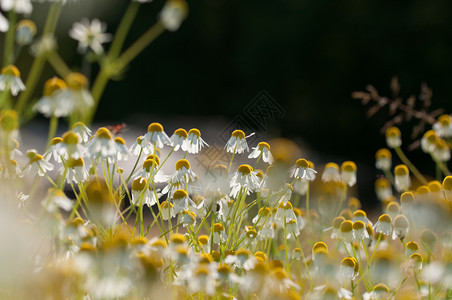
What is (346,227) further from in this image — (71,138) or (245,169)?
(71,138)

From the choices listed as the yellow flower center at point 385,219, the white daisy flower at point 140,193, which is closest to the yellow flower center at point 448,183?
the yellow flower center at point 385,219

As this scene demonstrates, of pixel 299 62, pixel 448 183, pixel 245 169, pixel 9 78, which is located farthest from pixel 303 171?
pixel 299 62

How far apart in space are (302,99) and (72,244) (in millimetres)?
9377

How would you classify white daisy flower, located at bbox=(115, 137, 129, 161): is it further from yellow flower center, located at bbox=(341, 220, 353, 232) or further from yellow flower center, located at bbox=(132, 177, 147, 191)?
yellow flower center, located at bbox=(341, 220, 353, 232)

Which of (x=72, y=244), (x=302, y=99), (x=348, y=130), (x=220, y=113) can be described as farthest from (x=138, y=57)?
(x=72, y=244)

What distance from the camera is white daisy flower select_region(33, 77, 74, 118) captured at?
3.45ft

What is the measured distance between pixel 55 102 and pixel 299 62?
390 inches

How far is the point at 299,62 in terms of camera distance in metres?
10.7

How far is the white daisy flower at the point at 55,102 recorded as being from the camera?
1052mm

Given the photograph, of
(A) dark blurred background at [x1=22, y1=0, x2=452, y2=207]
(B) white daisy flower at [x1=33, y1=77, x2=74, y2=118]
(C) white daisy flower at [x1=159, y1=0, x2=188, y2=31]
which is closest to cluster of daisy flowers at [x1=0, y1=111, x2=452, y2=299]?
(B) white daisy flower at [x1=33, y1=77, x2=74, y2=118]

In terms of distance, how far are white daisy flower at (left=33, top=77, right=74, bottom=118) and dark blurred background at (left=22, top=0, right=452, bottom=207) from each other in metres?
8.15

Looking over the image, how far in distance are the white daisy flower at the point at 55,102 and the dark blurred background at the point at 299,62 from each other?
815cm

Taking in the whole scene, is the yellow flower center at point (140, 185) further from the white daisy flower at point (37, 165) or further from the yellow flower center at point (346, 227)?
the yellow flower center at point (346, 227)

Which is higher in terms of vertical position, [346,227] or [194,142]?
[194,142]
